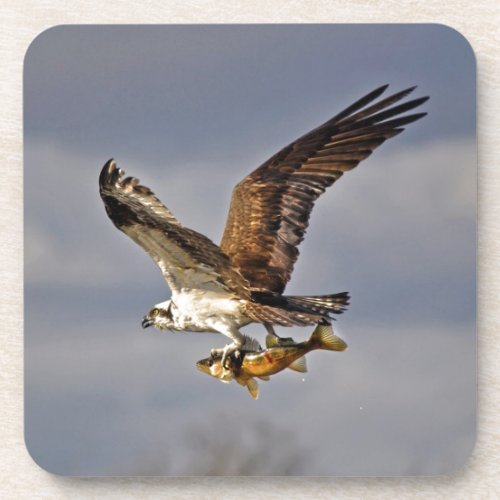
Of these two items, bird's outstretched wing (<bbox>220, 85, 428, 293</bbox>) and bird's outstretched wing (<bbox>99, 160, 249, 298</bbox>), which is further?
bird's outstretched wing (<bbox>220, 85, 428, 293</bbox>)

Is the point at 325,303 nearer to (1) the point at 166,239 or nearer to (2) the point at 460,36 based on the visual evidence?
(1) the point at 166,239

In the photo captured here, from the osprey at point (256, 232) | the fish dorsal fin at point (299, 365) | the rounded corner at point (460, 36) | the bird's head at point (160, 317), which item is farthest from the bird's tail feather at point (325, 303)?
the rounded corner at point (460, 36)

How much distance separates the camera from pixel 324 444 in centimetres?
509

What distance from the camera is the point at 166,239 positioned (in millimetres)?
5055

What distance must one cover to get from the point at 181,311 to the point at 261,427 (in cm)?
51

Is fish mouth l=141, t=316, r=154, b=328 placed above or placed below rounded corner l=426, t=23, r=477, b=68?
below

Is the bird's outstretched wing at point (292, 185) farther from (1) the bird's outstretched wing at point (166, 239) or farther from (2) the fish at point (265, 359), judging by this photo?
(2) the fish at point (265, 359)

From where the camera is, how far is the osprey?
16.6 ft

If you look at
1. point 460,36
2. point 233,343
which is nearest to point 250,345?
point 233,343

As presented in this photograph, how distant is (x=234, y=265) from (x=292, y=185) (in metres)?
0.37

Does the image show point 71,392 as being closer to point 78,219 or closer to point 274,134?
point 78,219

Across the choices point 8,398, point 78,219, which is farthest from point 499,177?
point 8,398

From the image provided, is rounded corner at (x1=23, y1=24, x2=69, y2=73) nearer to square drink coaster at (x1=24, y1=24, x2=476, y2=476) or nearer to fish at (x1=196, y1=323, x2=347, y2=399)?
square drink coaster at (x1=24, y1=24, x2=476, y2=476)

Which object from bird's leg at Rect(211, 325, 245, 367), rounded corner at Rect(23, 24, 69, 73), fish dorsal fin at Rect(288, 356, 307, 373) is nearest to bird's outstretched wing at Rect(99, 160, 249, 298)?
bird's leg at Rect(211, 325, 245, 367)
